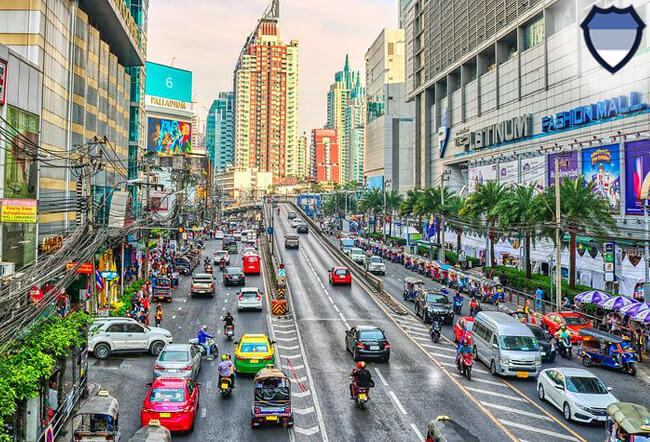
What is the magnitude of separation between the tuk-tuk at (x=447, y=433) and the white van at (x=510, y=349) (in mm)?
10345

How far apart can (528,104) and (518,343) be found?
5990cm

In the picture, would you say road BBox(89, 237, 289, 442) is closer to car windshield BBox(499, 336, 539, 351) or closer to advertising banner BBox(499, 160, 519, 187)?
car windshield BBox(499, 336, 539, 351)

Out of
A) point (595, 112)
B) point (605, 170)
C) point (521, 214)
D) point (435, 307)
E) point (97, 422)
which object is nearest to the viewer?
point (97, 422)

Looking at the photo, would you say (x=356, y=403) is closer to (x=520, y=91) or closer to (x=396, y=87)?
(x=520, y=91)

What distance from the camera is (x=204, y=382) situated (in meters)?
24.5

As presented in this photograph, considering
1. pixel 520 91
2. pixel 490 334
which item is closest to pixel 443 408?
pixel 490 334

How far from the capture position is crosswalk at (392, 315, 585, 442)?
18641mm

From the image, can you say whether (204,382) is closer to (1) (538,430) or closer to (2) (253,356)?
(2) (253,356)

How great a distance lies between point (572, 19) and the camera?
68562mm

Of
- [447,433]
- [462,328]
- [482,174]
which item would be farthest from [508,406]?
[482,174]

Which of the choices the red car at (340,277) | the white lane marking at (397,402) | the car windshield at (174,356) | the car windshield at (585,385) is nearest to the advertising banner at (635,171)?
the red car at (340,277)

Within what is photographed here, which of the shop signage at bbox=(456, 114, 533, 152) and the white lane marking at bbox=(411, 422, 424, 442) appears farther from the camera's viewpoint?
the shop signage at bbox=(456, 114, 533, 152)

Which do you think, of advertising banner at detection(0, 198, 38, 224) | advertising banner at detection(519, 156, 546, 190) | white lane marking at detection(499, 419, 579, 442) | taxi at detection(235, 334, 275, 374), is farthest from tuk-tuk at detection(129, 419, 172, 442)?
advertising banner at detection(519, 156, 546, 190)

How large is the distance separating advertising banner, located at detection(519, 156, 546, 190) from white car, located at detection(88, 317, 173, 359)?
177ft
